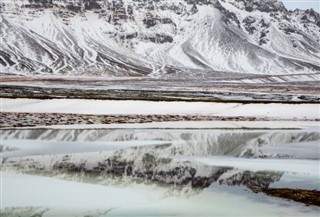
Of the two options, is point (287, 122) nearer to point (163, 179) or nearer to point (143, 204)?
point (163, 179)

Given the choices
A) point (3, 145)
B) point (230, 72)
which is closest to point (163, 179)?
point (3, 145)

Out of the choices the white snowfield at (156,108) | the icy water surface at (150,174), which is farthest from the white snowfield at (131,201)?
the white snowfield at (156,108)

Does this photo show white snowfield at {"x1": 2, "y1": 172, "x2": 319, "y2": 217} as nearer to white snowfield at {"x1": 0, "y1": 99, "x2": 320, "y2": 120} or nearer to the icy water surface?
the icy water surface

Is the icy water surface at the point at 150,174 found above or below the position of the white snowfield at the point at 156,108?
above

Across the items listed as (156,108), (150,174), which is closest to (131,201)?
(150,174)

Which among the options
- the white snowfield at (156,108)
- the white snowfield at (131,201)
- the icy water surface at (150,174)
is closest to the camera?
the white snowfield at (131,201)

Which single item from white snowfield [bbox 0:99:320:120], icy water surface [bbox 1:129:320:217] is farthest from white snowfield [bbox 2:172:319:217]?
white snowfield [bbox 0:99:320:120]

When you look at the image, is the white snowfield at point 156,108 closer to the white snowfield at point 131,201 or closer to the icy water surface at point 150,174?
the icy water surface at point 150,174
